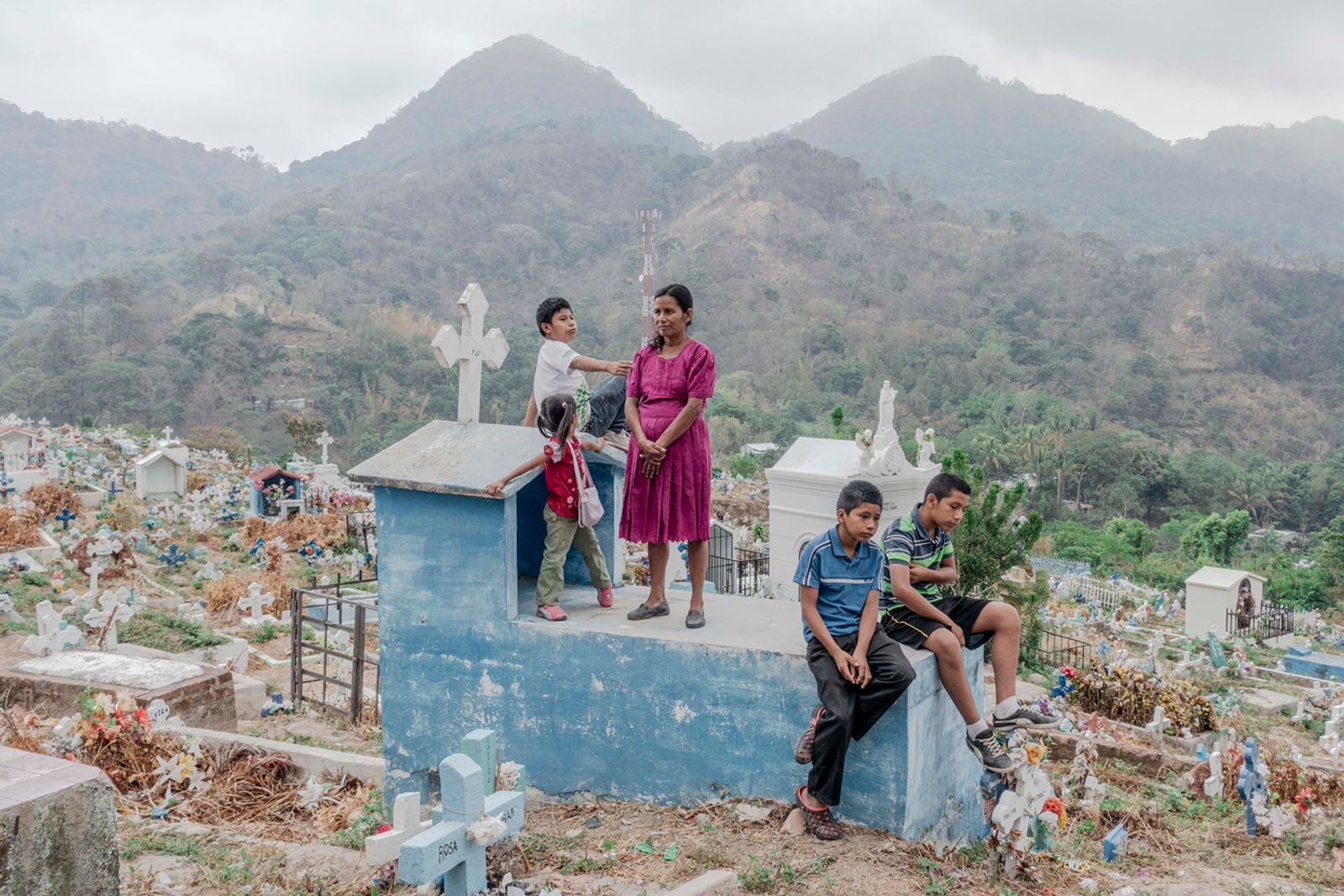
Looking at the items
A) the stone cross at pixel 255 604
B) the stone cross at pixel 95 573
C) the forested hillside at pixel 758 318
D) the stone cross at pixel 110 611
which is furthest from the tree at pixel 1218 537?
the stone cross at pixel 110 611

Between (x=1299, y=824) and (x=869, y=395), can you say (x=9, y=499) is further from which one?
(x=869, y=395)

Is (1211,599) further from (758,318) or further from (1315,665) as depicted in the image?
(758,318)

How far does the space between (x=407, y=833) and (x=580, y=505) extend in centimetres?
146

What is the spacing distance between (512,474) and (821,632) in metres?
1.32

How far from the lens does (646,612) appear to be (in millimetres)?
4004

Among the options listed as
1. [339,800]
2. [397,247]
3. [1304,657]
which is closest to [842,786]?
[339,800]

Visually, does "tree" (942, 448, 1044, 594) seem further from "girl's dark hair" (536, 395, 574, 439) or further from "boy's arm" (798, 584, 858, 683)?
"boy's arm" (798, 584, 858, 683)

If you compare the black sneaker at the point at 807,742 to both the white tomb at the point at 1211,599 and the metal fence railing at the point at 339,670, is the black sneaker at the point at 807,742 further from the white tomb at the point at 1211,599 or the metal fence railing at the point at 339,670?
the white tomb at the point at 1211,599

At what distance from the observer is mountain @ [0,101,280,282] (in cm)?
9288

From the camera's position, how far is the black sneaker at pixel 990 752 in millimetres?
3309

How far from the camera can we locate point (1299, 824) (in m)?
4.95

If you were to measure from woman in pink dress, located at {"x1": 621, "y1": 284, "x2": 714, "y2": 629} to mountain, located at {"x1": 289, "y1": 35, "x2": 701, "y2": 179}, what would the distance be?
448 ft

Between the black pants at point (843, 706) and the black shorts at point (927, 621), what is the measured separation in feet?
0.85

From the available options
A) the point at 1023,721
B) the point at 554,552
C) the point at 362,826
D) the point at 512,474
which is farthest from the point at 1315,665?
the point at 362,826
